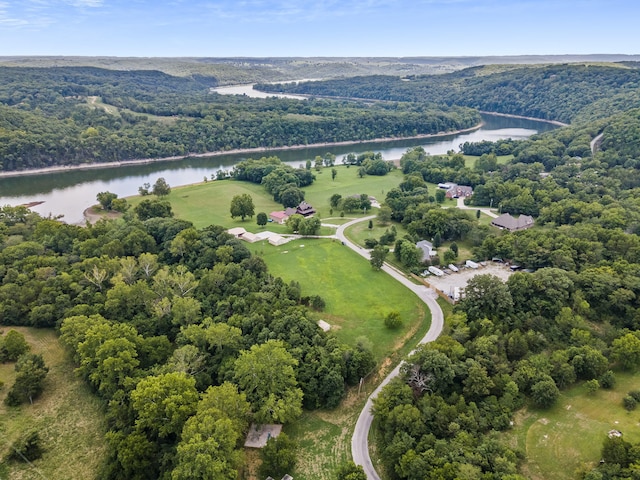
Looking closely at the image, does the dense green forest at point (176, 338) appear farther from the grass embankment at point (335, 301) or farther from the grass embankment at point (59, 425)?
the grass embankment at point (335, 301)

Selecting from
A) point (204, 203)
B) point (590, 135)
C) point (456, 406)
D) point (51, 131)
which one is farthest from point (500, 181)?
point (51, 131)

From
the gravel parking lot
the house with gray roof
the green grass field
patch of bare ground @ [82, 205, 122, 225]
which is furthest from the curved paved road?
the green grass field

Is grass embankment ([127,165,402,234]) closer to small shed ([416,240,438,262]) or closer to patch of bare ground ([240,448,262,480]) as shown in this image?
small shed ([416,240,438,262])

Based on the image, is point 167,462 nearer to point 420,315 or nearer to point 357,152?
point 420,315

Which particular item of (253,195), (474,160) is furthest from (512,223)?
(474,160)

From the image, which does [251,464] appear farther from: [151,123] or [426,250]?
[151,123]

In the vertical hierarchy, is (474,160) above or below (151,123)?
below
